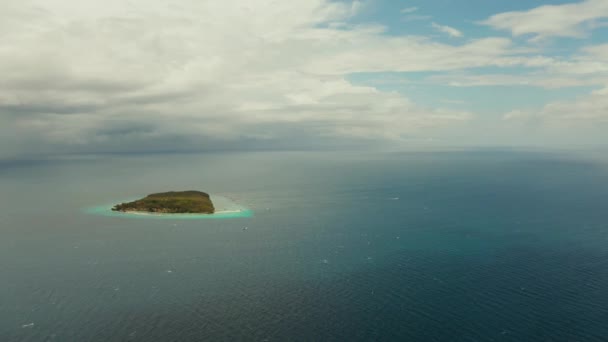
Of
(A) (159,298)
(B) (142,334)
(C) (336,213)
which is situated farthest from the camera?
(C) (336,213)

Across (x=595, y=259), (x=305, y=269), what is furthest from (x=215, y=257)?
(x=595, y=259)

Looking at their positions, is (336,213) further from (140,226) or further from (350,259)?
(140,226)

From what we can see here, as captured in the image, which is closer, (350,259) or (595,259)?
(595,259)

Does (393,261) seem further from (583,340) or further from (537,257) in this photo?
(583,340)

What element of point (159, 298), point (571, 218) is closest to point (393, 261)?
point (159, 298)

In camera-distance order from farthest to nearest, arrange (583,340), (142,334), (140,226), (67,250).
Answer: (140,226) → (67,250) → (142,334) → (583,340)

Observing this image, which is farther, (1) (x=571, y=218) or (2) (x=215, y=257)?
(1) (x=571, y=218)

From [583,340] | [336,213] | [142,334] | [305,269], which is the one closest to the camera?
[583,340]

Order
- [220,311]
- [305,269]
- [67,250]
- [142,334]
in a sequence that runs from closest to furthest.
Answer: [142,334] → [220,311] → [305,269] → [67,250]
